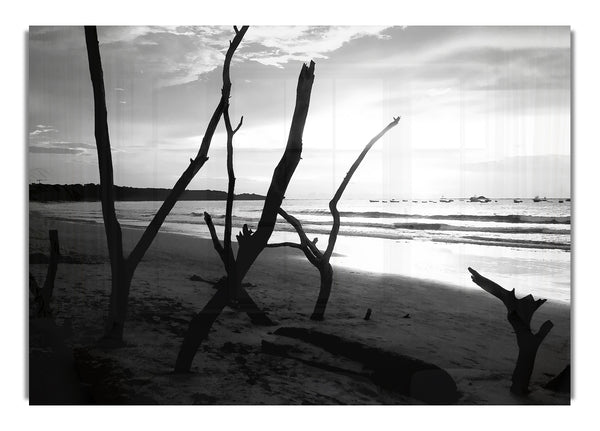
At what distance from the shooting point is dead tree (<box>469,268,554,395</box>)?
10.3 feet

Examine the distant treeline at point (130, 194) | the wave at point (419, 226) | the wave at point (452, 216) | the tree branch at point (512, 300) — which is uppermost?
the distant treeline at point (130, 194)

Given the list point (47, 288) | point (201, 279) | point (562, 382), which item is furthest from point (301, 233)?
point (562, 382)

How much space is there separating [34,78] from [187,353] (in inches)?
71.5

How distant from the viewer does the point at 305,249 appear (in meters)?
3.25

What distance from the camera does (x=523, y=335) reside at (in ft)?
10.4

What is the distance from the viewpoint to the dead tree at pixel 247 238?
3229mm

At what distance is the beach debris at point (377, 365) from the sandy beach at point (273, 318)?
0.04m

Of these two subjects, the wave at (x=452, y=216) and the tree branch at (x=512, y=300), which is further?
the wave at (x=452, y=216)

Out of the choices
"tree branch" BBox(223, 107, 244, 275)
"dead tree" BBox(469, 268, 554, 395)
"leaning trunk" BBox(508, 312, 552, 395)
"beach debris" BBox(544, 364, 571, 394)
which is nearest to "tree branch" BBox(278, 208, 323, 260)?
"tree branch" BBox(223, 107, 244, 275)

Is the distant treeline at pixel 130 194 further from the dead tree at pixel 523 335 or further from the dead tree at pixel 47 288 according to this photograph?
the dead tree at pixel 523 335

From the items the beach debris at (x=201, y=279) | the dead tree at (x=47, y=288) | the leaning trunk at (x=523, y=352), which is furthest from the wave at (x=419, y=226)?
the dead tree at (x=47, y=288)

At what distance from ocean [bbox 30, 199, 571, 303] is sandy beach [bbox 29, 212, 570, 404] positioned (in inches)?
3.0
